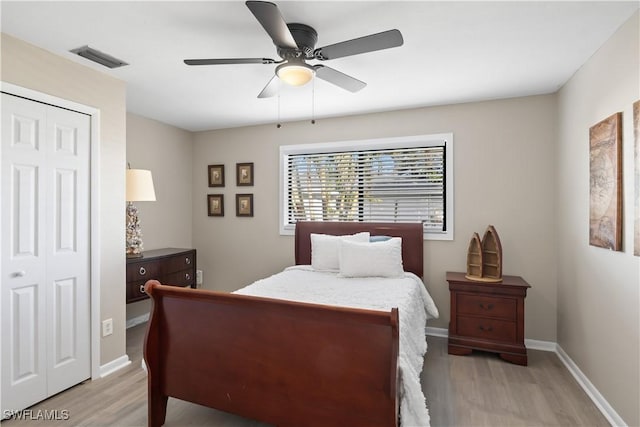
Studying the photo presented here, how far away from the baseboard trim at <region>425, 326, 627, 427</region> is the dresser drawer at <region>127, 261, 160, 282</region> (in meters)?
2.87

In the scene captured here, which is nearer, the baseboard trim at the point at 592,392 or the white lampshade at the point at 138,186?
the baseboard trim at the point at 592,392

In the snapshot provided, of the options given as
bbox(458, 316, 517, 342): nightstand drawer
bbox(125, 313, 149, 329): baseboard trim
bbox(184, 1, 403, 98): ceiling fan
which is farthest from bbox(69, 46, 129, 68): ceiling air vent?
bbox(458, 316, 517, 342): nightstand drawer

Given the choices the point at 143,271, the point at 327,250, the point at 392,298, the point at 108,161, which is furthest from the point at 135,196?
the point at 392,298

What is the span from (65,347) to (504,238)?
12.6 feet

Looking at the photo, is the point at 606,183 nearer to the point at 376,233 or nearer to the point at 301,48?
the point at 376,233

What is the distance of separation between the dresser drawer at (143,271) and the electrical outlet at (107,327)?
1.42 feet

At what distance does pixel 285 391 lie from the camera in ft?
5.80

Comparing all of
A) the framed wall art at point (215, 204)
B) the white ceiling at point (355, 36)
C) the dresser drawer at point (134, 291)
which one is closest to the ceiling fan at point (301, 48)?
the white ceiling at point (355, 36)

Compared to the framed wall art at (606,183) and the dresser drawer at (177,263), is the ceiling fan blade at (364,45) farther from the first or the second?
the dresser drawer at (177,263)

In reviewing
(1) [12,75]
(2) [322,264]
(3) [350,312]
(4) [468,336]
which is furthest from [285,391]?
(1) [12,75]

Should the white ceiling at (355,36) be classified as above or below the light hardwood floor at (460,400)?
above

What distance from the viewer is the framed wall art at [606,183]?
201 cm

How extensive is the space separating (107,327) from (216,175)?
229 cm

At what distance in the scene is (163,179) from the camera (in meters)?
4.17
